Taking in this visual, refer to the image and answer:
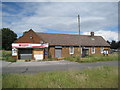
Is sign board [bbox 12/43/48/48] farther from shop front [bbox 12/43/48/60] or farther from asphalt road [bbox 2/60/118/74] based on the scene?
asphalt road [bbox 2/60/118/74]

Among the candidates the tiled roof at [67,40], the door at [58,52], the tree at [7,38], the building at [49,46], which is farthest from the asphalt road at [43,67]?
the tree at [7,38]

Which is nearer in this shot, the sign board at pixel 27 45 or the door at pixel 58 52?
the sign board at pixel 27 45

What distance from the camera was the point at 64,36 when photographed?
32.0 m

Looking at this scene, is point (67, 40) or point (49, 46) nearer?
point (49, 46)

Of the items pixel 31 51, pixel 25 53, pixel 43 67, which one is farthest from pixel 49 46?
pixel 43 67

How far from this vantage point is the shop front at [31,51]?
24688 millimetres

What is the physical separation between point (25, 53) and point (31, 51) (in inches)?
49.4

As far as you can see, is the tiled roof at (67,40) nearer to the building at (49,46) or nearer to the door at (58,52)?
the building at (49,46)

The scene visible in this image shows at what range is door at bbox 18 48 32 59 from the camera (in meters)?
24.8

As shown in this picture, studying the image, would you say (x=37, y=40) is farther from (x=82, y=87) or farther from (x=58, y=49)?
(x=82, y=87)

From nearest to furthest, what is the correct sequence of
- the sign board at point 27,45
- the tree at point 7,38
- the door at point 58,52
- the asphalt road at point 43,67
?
the asphalt road at point 43,67, the sign board at point 27,45, the door at point 58,52, the tree at point 7,38

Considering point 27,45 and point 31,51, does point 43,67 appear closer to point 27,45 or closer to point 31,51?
point 31,51

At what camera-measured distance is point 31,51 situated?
82.8 feet

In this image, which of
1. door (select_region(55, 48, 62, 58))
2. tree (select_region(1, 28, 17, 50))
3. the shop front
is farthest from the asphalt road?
tree (select_region(1, 28, 17, 50))
